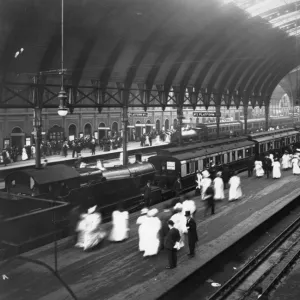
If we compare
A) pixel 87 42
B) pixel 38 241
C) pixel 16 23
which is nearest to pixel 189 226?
pixel 38 241

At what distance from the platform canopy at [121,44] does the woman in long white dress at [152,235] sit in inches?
318

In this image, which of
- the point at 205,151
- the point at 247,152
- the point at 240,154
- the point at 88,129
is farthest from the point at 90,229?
the point at 88,129

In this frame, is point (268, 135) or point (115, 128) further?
point (115, 128)

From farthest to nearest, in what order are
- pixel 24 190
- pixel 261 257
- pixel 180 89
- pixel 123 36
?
pixel 180 89 → pixel 123 36 → pixel 24 190 → pixel 261 257

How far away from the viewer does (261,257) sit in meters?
11.4

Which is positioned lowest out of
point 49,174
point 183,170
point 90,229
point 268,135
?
point 90,229

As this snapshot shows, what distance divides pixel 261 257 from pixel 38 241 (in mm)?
6502

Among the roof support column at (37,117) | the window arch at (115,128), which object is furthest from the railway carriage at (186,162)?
the window arch at (115,128)

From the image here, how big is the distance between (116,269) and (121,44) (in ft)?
42.6

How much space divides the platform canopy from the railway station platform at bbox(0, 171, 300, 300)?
791 cm

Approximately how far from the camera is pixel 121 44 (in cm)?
1953

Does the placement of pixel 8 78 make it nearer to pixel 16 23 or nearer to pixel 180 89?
pixel 16 23

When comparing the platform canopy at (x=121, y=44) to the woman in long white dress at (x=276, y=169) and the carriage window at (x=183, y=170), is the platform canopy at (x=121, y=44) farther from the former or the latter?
the woman in long white dress at (x=276, y=169)

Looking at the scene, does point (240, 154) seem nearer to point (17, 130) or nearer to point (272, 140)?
point (272, 140)
